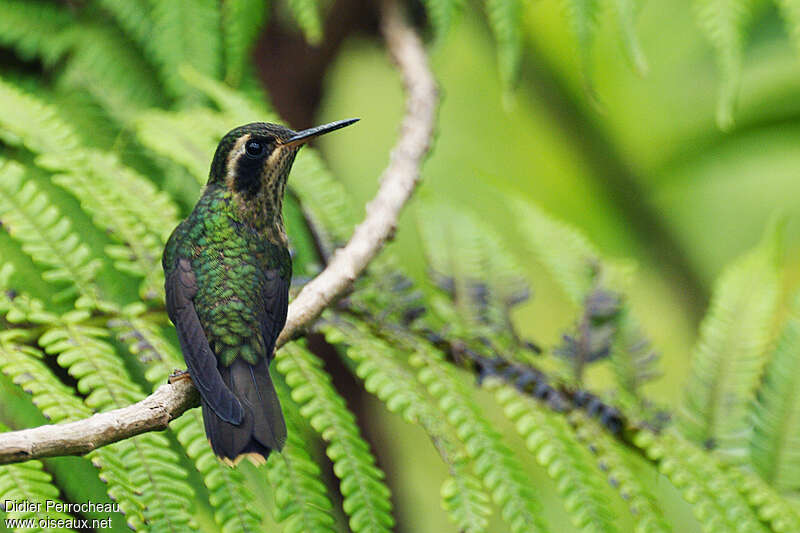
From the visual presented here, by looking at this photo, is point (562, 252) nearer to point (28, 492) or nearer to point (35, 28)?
point (28, 492)

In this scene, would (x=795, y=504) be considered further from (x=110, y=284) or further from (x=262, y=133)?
(x=110, y=284)

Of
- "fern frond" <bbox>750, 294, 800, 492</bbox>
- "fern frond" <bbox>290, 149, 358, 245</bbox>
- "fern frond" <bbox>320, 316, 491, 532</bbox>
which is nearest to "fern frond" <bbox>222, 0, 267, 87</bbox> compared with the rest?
"fern frond" <bbox>290, 149, 358, 245</bbox>

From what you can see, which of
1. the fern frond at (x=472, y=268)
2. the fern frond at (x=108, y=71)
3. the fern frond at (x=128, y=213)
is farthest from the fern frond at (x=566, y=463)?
the fern frond at (x=108, y=71)

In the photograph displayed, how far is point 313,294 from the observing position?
105 centimetres

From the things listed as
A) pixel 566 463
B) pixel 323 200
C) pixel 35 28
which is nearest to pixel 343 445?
pixel 566 463

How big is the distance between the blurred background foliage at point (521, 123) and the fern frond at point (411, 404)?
426 mm

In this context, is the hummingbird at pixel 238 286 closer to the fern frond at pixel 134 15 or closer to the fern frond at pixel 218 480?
the fern frond at pixel 218 480

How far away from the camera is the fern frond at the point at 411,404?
1.12 meters

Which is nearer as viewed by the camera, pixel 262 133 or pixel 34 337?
pixel 262 133

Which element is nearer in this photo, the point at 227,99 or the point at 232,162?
the point at 232,162

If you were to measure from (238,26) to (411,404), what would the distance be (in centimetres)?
90

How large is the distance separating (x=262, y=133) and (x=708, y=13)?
974mm

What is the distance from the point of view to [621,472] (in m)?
1.27

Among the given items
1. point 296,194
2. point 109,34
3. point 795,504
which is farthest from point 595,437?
point 109,34
